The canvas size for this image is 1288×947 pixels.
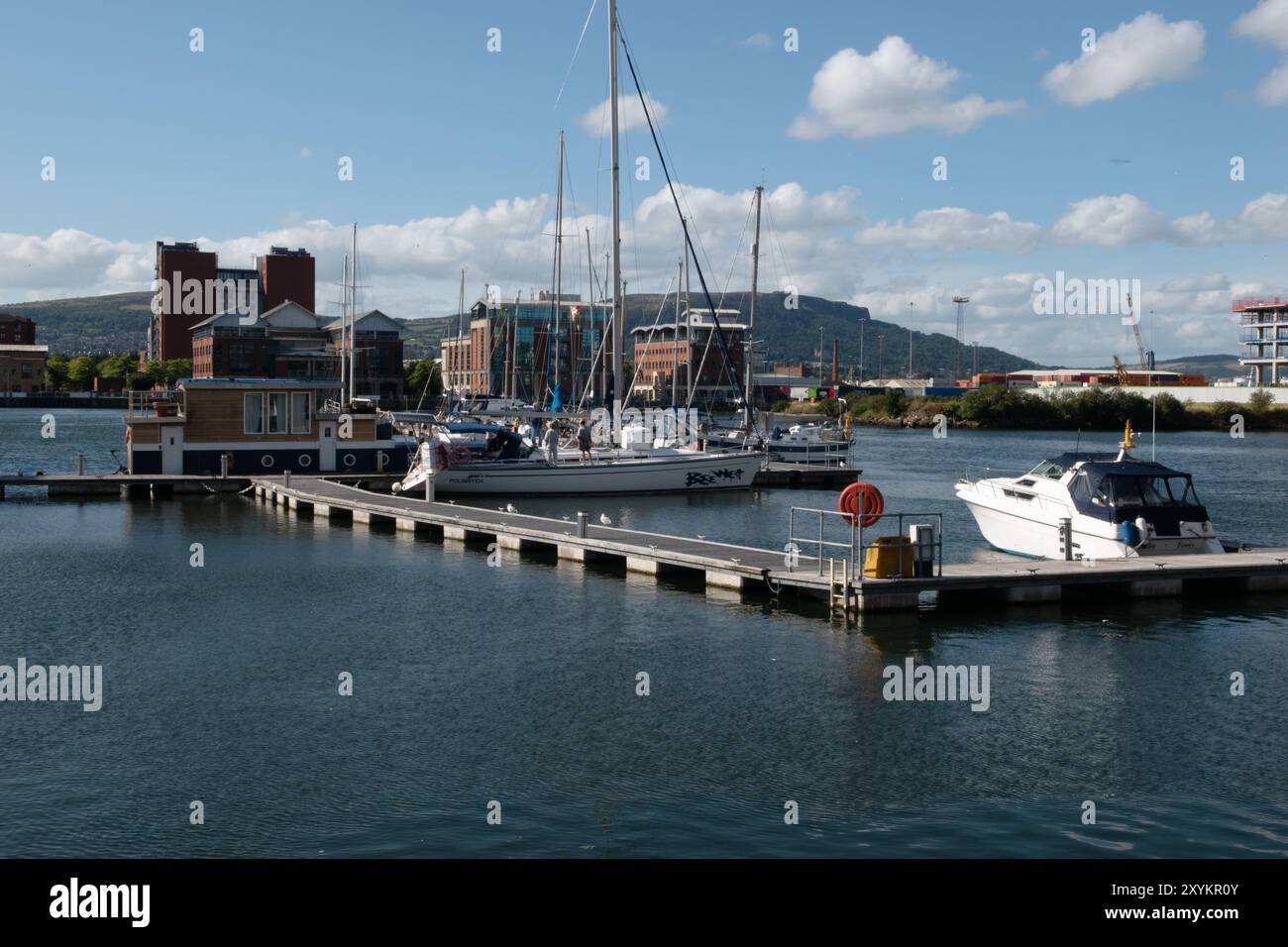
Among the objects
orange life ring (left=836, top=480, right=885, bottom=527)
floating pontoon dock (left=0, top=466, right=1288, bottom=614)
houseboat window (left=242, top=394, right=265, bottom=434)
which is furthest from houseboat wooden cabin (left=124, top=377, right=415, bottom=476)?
orange life ring (left=836, top=480, right=885, bottom=527)

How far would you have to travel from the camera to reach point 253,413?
167 feet

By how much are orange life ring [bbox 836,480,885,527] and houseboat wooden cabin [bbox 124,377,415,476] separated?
100 feet

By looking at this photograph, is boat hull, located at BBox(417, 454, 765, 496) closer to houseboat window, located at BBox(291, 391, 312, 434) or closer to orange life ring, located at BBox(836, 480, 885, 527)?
houseboat window, located at BBox(291, 391, 312, 434)

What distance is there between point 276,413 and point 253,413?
948 mm

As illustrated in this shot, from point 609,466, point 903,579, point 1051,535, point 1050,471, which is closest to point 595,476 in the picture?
point 609,466

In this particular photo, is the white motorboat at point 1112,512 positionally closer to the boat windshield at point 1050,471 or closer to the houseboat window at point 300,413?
the boat windshield at point 1050,471

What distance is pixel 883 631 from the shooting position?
78.8 feet

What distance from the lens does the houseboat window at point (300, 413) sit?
51344 mm

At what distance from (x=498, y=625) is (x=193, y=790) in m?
10.3

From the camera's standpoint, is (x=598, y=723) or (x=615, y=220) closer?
(x=598, y=723)

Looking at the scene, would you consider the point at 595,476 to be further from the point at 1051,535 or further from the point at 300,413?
the point at 1051,535

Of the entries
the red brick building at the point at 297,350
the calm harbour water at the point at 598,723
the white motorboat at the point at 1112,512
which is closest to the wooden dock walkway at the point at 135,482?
the calm harbour water at the point at 598,723

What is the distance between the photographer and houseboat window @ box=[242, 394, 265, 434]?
50.5m
